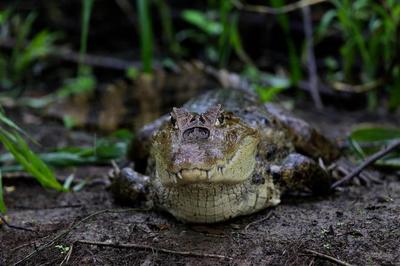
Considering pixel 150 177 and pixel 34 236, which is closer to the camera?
pixel 34 236

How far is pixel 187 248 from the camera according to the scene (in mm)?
2473

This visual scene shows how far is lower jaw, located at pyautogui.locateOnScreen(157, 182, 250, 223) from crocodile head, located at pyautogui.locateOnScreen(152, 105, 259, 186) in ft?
0.32

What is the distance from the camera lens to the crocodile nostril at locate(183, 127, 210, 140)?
2486mm

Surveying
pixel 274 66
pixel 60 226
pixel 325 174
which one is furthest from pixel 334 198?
pixel 274 66

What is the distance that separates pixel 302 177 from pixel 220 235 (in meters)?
0.87

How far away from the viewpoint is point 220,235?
262 cm

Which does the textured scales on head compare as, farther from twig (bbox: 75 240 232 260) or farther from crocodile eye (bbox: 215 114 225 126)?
twig (bbox: 75 240 232 260)

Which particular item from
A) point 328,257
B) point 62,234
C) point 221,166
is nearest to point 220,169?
point 221,166

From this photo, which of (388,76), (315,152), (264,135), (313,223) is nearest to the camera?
(313,223)

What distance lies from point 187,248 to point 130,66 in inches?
230

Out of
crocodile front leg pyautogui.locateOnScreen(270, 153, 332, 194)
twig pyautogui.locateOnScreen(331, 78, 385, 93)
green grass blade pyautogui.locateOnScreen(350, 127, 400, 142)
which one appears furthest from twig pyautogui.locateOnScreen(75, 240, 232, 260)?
twig pyautogui.locateOnScreen(331, 78, 385, 93)

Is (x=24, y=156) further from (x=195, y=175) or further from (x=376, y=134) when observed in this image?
(x=376, y=134)

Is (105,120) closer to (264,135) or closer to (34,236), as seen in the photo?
(264,135)

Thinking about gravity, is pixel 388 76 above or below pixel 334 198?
above
